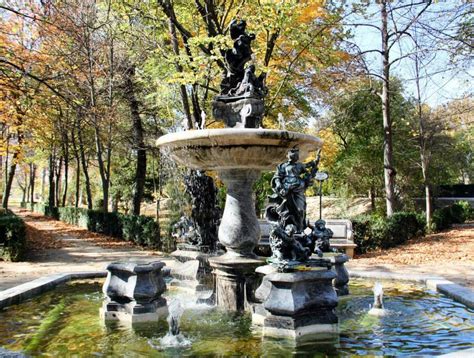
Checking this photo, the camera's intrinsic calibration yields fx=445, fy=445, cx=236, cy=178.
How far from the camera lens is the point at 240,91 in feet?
24.5

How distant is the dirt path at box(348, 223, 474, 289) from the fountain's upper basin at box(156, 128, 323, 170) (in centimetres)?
628

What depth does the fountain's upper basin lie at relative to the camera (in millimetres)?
5984

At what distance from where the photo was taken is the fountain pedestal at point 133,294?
6219 mm

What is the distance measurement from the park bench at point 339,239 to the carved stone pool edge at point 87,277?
5676 mm

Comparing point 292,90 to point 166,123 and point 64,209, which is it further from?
point 64,209

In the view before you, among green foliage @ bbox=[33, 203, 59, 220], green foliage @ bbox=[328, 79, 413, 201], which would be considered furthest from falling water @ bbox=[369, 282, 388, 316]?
green foliage @ bbox=[33, 203, 59, 220]

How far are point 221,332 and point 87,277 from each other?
16.4ft

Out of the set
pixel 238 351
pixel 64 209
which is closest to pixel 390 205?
pixel 238 351

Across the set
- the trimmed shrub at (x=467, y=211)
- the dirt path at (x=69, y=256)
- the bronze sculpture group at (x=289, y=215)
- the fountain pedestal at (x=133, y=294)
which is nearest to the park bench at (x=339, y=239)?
the dirt path at (x=69, y=256)

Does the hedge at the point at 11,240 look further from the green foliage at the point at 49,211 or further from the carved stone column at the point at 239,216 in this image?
the green foliage at the point at 49,211

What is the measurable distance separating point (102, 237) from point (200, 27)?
39.6 feet

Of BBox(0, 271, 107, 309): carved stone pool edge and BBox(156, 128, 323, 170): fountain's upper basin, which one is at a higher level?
BBox(156, 128, 323, 170): fountain's upper basin

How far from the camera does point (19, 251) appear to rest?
14.2 m

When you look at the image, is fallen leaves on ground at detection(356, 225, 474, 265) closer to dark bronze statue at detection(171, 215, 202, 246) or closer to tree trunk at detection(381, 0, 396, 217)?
tree trunk at detection(381, 0, 396, 217)
